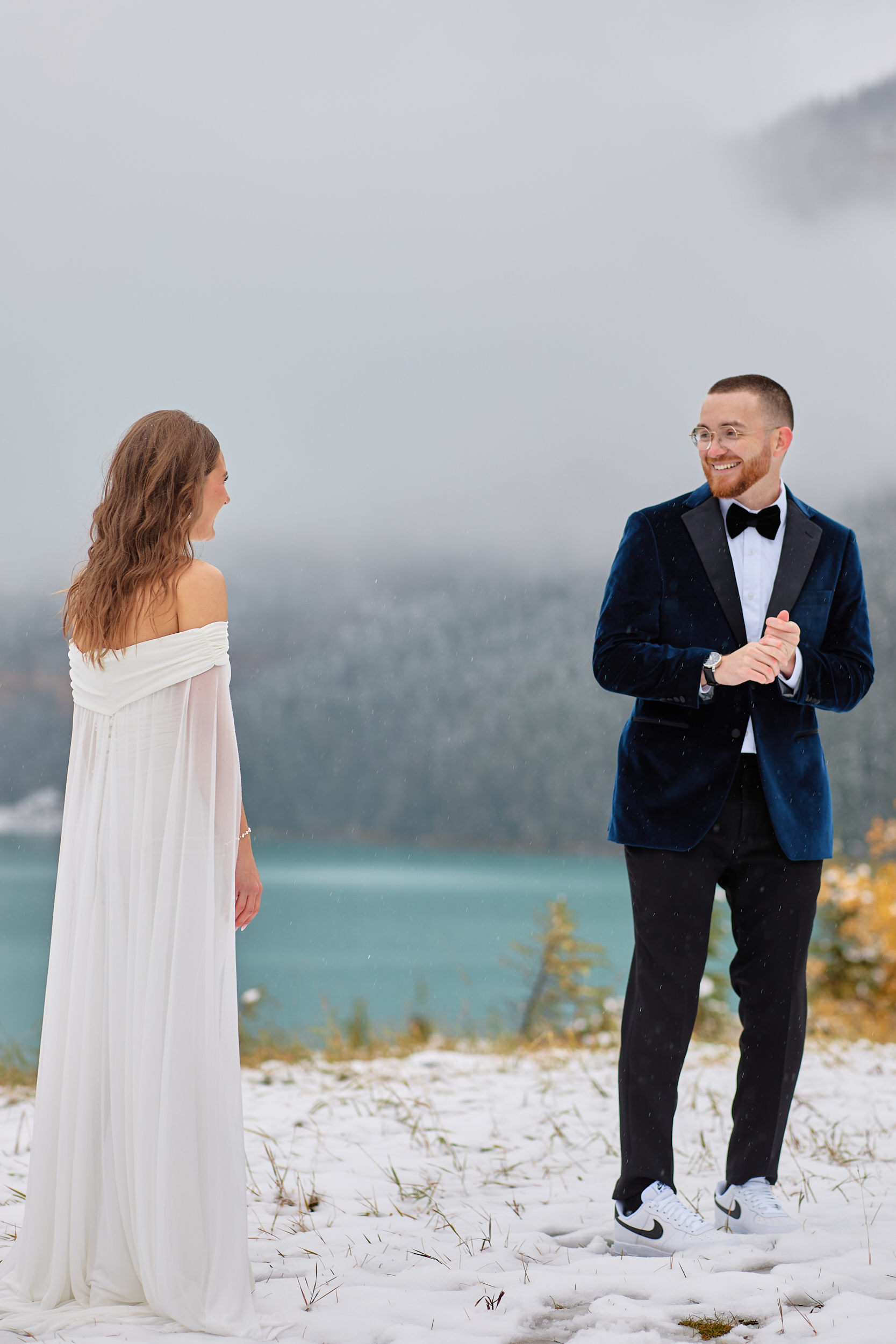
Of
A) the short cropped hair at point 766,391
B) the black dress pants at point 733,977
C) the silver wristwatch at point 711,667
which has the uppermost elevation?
the short cropped hair at point 766,391

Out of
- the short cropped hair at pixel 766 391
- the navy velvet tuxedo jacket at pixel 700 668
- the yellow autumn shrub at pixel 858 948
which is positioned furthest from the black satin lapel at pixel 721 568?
the yellow autumn shrub at pixel 858 948

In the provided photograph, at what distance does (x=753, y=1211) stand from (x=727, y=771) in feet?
3.11

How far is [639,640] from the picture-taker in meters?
2.27

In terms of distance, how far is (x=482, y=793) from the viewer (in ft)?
44.3

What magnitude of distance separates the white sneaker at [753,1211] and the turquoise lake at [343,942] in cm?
92

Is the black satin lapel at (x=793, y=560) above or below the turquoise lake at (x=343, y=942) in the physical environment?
above

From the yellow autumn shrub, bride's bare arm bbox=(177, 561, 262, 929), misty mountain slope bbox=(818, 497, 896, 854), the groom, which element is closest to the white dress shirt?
the groom

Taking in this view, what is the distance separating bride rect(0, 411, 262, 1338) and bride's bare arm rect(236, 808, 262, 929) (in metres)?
0.06

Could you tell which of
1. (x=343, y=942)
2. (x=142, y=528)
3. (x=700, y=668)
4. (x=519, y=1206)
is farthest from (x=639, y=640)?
(x=343, y=942)

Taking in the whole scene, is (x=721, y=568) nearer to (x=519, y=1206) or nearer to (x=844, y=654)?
(x=844, y=654)

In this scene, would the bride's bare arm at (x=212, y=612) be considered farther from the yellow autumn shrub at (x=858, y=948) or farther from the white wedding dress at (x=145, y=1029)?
the yellow autumn shrub at (x=858, y=948)

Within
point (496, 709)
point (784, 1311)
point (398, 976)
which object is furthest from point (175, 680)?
point (496, 709)

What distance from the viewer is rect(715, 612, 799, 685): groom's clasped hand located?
2078mm

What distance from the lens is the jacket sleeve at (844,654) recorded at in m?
2.23
